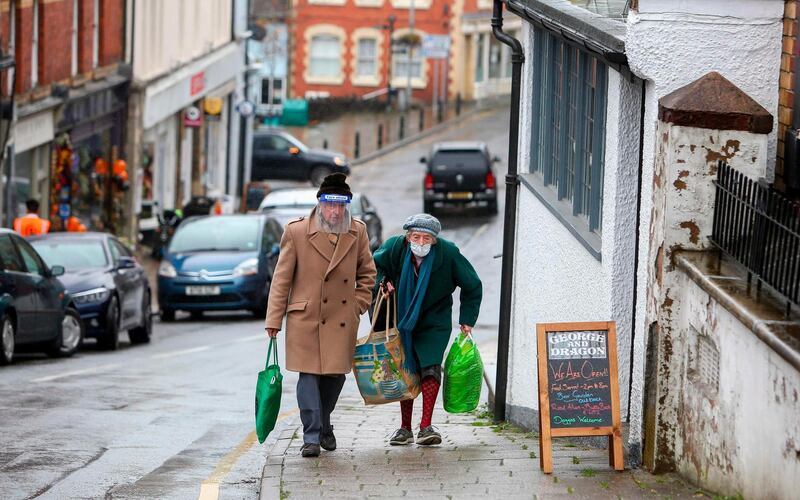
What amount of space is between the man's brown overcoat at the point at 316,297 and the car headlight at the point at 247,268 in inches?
630

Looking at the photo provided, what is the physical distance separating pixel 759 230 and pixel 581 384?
5.07 ft

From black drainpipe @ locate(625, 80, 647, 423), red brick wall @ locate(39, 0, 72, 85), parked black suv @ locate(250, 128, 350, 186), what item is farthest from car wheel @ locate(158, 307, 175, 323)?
parked black suv @ locate(250, 128, 350, 186)

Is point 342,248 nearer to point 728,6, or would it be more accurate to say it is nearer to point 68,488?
point 68,488

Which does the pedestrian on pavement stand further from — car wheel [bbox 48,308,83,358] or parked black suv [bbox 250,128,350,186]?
parked black suv [bbox 250,128,350,186]

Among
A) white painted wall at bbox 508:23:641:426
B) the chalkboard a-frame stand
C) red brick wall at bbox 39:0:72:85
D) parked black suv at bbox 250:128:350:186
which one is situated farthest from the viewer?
parked black suv at bbox 250:128:350:186

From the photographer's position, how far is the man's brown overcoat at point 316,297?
9.48 metres

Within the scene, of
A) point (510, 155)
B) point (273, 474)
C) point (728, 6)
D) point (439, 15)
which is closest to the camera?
point (728, 6)

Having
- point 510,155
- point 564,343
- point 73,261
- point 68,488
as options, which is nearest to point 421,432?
point 564,343

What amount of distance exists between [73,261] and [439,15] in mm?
48158

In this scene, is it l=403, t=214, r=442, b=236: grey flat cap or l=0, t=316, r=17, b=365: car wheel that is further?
l=0, t=316, r=17, b=365: car wheel

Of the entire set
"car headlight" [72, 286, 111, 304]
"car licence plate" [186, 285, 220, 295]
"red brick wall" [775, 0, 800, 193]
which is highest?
"red brick wall" [775, 0, 800, 193]

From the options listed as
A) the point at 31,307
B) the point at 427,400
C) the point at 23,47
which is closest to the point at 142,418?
the point at 427,400

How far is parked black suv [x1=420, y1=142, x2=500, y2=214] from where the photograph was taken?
4225 cm

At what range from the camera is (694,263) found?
812cm
